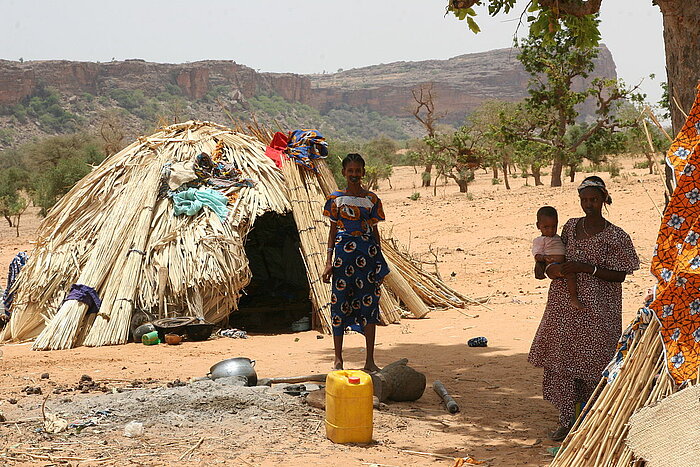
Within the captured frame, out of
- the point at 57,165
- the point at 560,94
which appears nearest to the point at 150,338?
the point at 560,94

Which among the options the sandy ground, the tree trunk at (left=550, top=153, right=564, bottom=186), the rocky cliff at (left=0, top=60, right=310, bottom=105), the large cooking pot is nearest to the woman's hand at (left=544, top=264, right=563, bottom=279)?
the sandy ground

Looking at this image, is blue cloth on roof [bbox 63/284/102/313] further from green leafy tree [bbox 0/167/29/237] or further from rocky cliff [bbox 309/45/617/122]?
rocky cliff [bbox 309/45/617/122]

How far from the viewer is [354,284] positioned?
193 inches

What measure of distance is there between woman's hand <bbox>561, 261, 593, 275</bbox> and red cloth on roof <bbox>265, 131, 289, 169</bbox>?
4635mm

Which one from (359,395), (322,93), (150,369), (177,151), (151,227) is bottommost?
(150,369)

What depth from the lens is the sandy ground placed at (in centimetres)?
359

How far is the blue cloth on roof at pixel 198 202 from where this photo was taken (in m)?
7.23

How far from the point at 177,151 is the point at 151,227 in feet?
3.38

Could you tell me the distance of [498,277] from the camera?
33.0ft

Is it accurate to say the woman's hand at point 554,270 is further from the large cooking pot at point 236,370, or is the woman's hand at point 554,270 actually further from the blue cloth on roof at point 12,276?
the blue cloth on roof at point 12,276

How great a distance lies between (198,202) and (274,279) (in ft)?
7.60

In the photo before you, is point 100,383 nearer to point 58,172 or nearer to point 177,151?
point 177,151

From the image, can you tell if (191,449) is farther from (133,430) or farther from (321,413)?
(321,413)

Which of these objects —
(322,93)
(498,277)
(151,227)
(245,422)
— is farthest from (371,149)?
(322,93)
